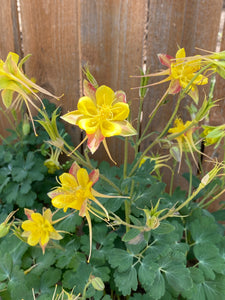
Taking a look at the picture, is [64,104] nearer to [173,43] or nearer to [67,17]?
[67,17]

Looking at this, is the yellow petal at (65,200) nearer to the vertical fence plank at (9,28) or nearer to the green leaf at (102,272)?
the green leaf at (102,272)

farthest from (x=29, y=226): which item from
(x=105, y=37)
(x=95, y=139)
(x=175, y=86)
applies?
(x=105, y=37)

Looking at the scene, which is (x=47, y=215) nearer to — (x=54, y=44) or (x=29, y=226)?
(x=29, y=226)

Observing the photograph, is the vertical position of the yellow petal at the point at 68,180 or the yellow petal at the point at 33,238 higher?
the yellow petal at the point at 68,180

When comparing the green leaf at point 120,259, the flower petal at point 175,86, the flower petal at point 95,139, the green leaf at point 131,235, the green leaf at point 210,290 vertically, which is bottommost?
the green leaf at point 210,290

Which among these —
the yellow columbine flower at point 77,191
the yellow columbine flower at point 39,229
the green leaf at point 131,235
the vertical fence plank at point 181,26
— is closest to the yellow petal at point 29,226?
the yellow columbine flower at point 39,229
